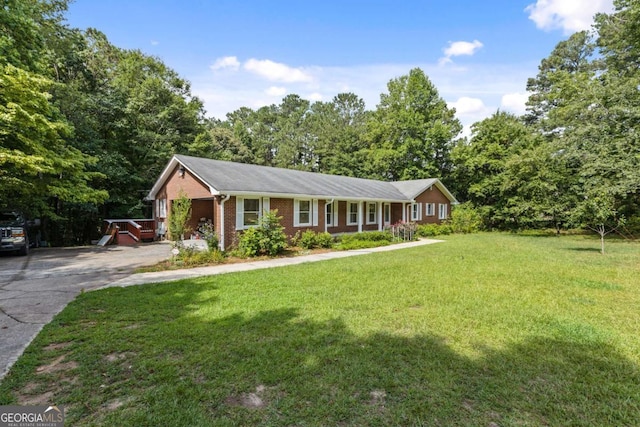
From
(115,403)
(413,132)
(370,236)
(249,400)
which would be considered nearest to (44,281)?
(115,403)

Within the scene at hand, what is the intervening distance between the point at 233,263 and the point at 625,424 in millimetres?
10372

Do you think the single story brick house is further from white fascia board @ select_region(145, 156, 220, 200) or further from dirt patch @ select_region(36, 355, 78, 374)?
dirt patch @ select_region(36, 355, 78, 374)

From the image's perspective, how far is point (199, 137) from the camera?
24.8m

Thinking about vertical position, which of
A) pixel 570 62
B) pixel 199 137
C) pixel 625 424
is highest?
pixel 570 62

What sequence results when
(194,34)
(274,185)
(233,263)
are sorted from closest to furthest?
(233,263) → (194,34) → (274,185)

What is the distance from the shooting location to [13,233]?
12.3 meters

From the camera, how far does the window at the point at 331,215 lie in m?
19.7

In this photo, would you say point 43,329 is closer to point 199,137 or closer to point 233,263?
point 233,263

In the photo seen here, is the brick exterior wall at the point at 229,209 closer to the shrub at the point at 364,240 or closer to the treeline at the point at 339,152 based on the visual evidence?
the shrub at the point at 364,240

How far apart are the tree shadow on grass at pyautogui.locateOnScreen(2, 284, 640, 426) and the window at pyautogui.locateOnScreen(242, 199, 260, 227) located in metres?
9.86

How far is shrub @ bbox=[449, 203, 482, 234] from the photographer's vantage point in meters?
26.0

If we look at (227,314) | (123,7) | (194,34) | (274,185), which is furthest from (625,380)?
(123,7)

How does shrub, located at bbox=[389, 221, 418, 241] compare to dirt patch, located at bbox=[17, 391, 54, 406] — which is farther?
shrub, located at bbox=[389, 221, 418, 241]

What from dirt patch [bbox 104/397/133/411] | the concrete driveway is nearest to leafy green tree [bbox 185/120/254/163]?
the concrete driveway
